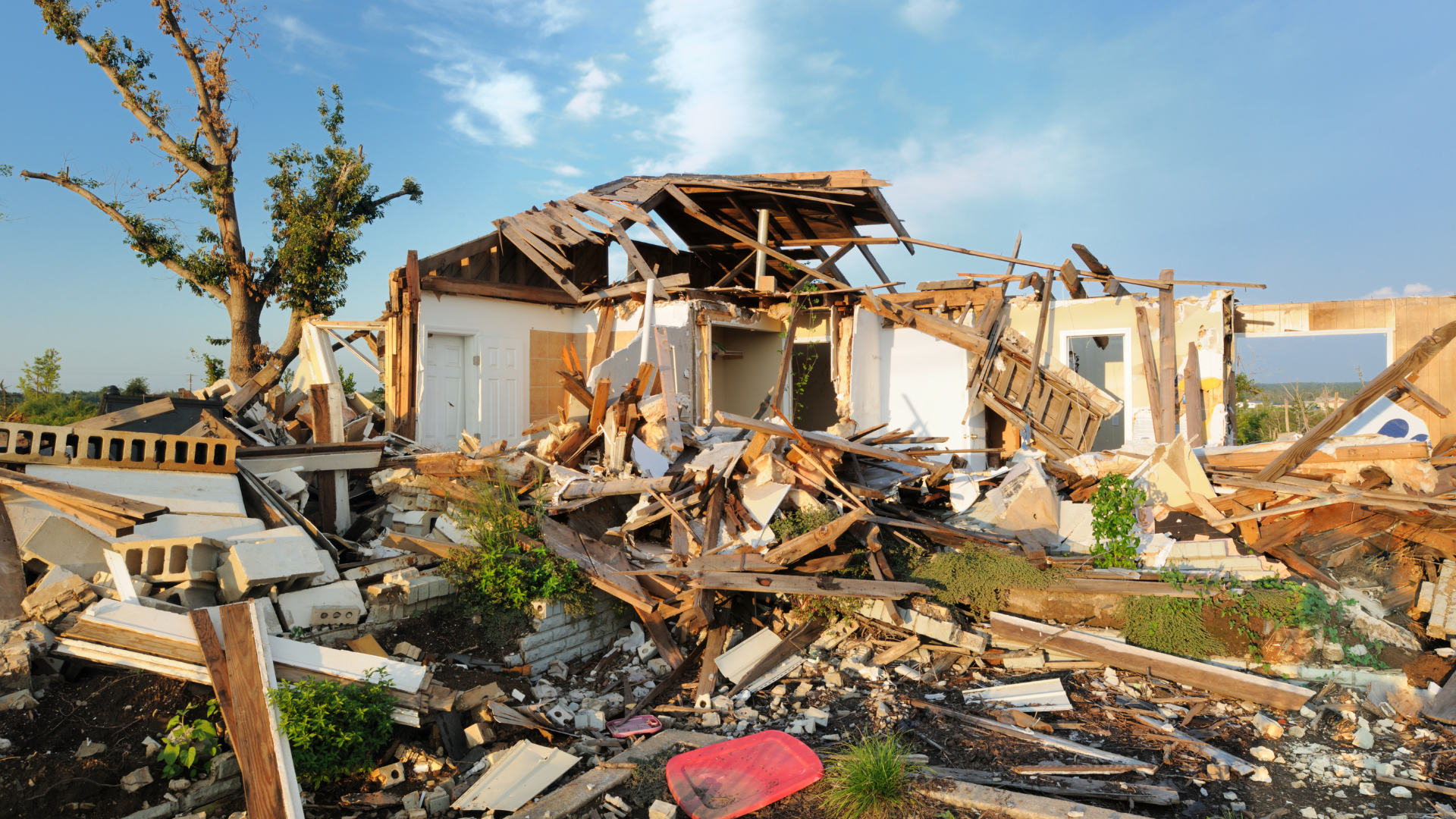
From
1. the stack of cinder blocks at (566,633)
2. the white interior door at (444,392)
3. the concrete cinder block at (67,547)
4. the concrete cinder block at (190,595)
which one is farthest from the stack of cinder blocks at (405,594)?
the white interior door at (444,392)

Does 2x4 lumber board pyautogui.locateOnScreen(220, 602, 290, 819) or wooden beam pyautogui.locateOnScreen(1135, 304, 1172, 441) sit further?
wooden beam pyautogui.locateOnScreen(1135, 304, 1172, 441)

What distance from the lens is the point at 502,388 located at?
12719 millimetres

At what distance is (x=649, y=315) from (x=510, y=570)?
6.34 meters

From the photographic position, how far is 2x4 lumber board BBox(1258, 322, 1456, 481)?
21.6 ft

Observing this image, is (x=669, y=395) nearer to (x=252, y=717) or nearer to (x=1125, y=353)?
(x=252, y=717)

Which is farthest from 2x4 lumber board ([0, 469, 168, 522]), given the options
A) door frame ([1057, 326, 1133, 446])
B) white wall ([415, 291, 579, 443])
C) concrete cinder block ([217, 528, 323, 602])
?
door frame ([1057, 326, 1133, 446])

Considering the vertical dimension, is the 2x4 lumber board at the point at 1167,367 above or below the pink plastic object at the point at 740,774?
above

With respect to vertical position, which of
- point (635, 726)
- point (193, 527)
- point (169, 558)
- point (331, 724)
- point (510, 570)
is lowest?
point (635, 726)

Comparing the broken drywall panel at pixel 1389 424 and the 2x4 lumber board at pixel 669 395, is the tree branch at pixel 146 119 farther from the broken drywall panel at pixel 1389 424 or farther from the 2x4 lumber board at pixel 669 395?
the broken drywall panel at pixel 1389 424

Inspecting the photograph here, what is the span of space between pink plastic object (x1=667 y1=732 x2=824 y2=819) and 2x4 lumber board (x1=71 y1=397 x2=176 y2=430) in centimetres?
611

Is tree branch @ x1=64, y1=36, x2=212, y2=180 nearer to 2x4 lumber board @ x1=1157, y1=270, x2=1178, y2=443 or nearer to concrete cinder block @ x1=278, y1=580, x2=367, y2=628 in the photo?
concrete cinder block @ x1=278, y1=580, x2=367, y2=628

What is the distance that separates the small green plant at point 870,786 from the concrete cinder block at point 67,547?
210 inches

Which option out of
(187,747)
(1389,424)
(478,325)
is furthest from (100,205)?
(1389,424)

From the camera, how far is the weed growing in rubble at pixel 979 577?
22.0 ft
